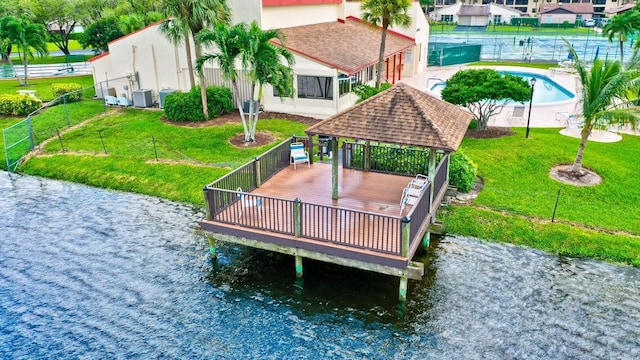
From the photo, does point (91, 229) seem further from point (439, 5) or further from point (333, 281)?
point (439, 5)

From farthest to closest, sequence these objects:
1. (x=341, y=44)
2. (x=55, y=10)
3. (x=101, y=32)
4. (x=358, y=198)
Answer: (x=55, y=10)
(x=101, y=32)
(x=341, y=44)
(x=358, y=198)

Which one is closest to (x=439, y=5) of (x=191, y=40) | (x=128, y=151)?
(x=191, y=40)

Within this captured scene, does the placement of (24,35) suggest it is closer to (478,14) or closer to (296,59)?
(296,59)

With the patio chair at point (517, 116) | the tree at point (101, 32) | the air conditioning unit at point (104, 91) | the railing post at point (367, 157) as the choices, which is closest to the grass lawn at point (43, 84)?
the air conditioning unit at point (104, 91)

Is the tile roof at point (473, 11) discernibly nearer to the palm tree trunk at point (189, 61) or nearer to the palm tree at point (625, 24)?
the palm tree at point (625, 24)

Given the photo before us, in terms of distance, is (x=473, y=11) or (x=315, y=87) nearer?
(x=315, y=87)

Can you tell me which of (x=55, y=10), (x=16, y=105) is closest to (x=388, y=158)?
(x=16, y=105)
